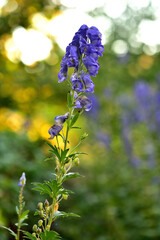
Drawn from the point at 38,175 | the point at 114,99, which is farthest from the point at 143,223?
the point at 114,99

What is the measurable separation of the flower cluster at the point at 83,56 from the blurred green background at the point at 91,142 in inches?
83.8

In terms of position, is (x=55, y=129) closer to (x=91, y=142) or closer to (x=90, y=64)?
(x=90, y=64)

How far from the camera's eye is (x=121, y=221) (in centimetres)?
429

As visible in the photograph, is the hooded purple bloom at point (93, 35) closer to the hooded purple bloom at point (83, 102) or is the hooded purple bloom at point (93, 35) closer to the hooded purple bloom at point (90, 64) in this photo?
the hooded purple bloom at point (90, 64)

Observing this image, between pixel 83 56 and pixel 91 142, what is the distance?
5.37 metres

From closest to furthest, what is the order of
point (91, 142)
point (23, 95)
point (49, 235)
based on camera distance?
point (49, 235) → point (91, 142) → point (23, 95)

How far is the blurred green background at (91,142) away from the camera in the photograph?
3.94 meters

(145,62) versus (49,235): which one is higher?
(145,62)

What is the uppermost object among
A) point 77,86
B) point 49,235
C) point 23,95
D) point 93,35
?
point 23,95

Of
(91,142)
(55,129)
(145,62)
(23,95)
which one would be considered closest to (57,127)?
(55,129)

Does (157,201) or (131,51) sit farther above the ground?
(131,51)

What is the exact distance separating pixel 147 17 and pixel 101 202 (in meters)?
8.26

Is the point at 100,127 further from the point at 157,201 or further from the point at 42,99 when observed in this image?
the point at 42,99

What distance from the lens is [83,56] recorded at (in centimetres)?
107
